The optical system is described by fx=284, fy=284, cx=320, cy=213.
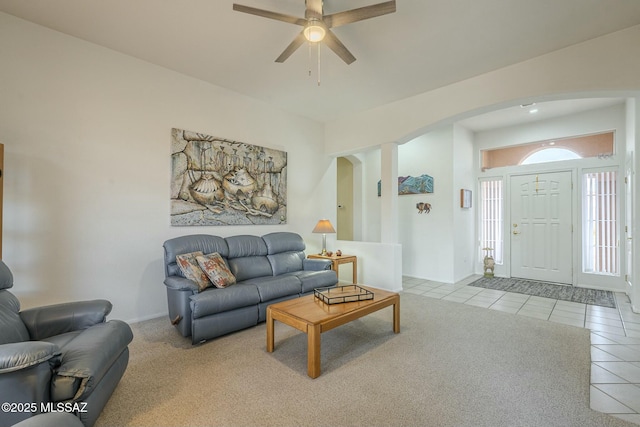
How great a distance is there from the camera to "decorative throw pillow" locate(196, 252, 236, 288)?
305cm

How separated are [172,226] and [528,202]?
20.5 feet

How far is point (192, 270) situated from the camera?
2969 millimetres

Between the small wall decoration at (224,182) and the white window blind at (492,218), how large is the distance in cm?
433

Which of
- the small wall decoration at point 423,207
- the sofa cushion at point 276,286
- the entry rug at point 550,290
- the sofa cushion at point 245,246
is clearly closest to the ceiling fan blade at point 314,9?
the sofa cushion at point 276,286

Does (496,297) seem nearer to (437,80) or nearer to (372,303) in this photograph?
(372,303)

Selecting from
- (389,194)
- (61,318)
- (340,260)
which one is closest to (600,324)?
(389,194)

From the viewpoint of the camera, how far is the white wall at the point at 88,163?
2674mm

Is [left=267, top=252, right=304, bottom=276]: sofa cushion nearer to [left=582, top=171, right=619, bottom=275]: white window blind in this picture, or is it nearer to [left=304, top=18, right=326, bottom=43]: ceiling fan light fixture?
[left=304, top=18, right=326, bottom=43]: ceiling fan light fixture

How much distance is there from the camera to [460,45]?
298cm

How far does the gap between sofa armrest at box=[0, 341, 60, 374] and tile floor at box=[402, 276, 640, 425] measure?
3.17 meters

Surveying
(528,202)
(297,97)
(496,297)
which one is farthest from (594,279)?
(297,97)

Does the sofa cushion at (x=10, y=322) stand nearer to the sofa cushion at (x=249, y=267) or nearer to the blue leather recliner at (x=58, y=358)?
the blue leather recliner at (x=58, y=358)

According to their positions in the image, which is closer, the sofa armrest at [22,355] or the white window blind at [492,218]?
the sofa armrest at [22,355]

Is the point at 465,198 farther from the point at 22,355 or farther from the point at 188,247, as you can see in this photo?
the point at 22,355
